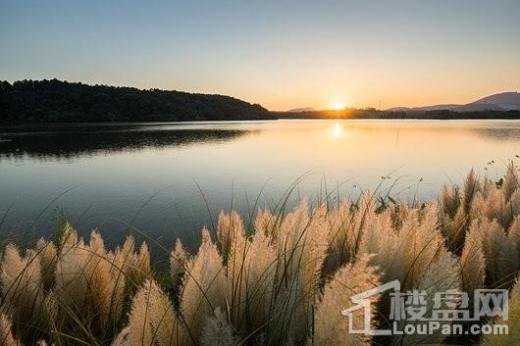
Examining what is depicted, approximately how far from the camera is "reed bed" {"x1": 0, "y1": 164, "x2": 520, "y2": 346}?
85cm

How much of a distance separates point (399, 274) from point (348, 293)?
535mm

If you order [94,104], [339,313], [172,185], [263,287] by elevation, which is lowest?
[172,185]

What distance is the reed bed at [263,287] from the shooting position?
85 cm

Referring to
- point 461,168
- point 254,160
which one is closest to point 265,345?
point 461,168

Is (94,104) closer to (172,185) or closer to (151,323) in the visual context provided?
(172,185)

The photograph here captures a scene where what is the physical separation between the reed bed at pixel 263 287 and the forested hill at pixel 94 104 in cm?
11511

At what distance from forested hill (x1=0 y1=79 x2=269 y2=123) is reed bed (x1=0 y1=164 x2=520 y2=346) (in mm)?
115114

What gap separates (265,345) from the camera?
105 centimetres

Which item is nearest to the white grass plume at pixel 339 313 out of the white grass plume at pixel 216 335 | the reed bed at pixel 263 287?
the reed bed at pixel 263 287

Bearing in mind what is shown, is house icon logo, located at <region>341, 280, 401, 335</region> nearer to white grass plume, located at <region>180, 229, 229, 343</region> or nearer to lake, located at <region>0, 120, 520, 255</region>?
white grass plume, located at <region>180, 229, 229, 343</region>

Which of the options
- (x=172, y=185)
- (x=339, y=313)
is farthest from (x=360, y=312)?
(x=172, y=185)

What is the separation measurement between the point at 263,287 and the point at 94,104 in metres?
126

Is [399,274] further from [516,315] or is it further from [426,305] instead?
[516,315]

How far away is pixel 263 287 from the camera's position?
3.82 feet
